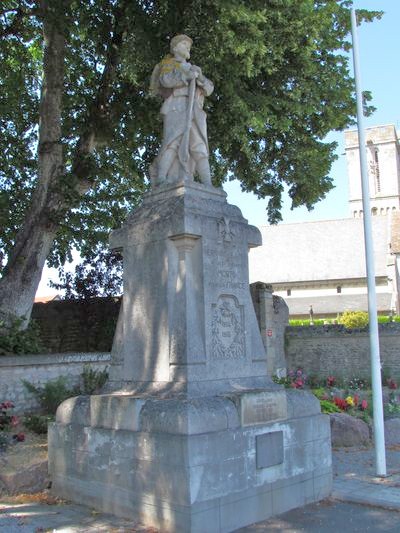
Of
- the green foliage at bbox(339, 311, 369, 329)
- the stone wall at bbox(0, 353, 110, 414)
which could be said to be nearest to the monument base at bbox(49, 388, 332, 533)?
the stone wall at bbox(0, 353, 110, 414)

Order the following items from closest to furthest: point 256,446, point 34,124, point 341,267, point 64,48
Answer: point 256,446, point 64,48, point 34,124, point 341,267

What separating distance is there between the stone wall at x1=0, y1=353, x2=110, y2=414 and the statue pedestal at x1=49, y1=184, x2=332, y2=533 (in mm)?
4446

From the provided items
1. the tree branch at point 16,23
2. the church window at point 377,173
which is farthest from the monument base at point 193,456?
the church window at point 377,173

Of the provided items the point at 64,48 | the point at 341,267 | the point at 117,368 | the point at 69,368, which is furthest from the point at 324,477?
the point at 341,267

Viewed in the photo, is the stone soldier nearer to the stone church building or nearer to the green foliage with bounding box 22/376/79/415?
the green foliage with bounding box 22/376/79/415

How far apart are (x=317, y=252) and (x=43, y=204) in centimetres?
3737

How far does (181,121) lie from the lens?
6703 mm

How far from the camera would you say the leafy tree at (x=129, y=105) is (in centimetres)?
1223

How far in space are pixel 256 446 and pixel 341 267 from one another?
1647 inches

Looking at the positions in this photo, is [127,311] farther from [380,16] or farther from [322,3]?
[380,16]

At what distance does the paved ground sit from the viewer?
5270mm

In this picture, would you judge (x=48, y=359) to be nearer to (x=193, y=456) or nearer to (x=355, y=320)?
(x=193, y=456)

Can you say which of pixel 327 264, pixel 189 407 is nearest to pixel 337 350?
pixel 189 407

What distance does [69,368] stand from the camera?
39.2 ft
